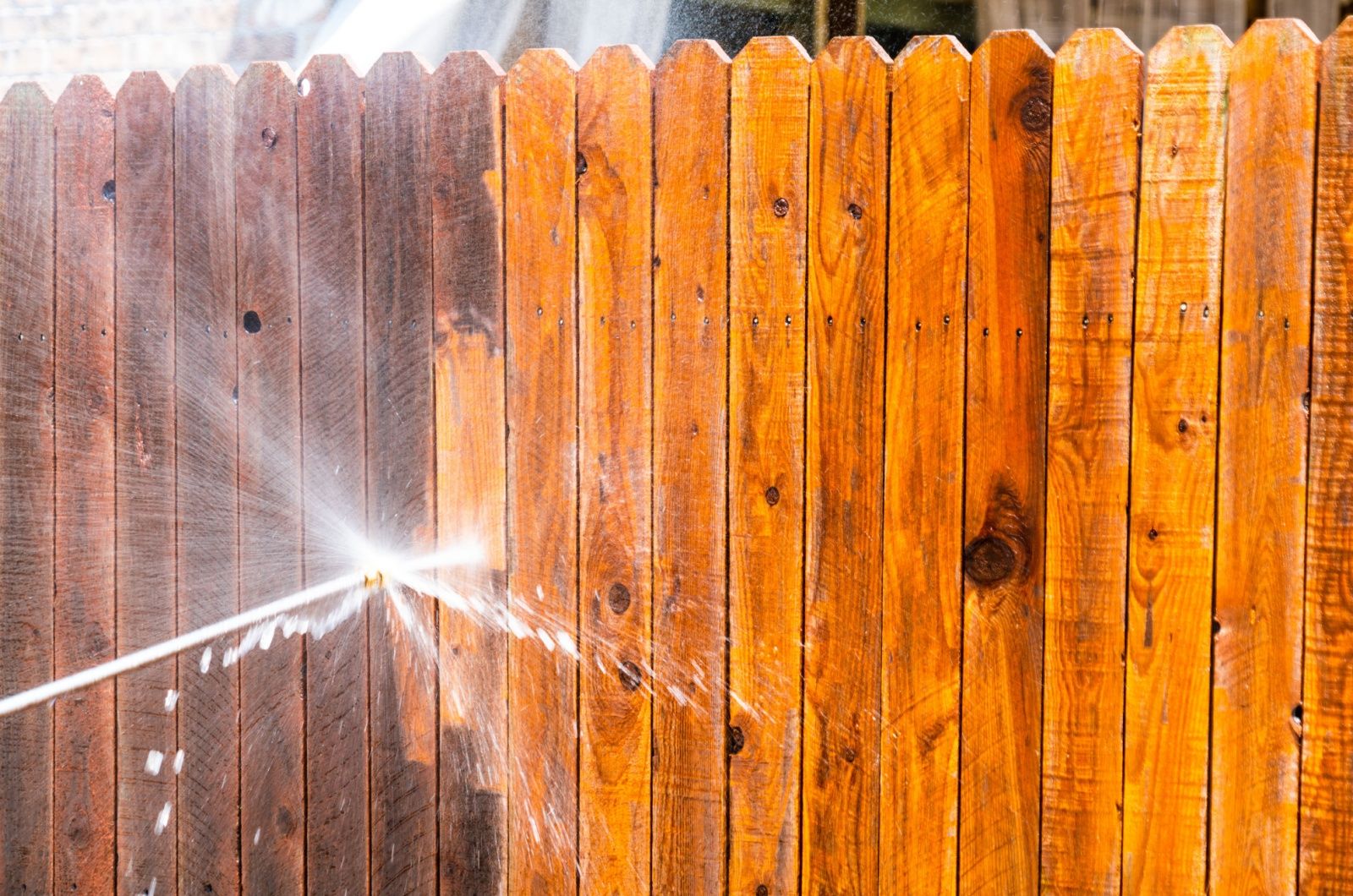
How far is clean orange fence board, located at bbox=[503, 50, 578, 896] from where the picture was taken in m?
2.00

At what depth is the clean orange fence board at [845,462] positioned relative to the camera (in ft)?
6.08

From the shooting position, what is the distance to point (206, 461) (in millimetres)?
2188

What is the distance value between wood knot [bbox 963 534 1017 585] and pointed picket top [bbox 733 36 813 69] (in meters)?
0.94

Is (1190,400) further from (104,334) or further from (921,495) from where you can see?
(104,334)

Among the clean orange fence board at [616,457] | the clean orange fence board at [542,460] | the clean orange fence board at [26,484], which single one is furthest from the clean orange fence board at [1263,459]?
the clean orange fence board at [26,484]

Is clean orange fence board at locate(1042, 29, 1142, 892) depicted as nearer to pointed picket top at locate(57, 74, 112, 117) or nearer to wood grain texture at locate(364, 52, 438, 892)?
wood grain texture at locate(364, 52, 438, 892)

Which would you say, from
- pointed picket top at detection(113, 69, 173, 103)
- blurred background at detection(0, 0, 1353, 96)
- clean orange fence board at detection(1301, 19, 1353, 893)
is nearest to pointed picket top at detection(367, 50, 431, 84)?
pointed picket top at detection(113, 69, 173, 103)

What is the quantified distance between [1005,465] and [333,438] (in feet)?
4.43

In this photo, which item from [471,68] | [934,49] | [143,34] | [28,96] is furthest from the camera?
[143,34]

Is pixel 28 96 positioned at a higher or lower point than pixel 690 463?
higher

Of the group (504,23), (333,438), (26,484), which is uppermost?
(504,23)

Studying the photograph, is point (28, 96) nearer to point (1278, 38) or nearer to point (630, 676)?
point (630, 676)

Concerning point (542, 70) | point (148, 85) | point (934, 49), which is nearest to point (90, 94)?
point (148, 85)

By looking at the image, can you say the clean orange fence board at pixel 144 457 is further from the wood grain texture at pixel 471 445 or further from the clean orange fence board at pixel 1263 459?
the clean orange fence board at pixel 1263 459
